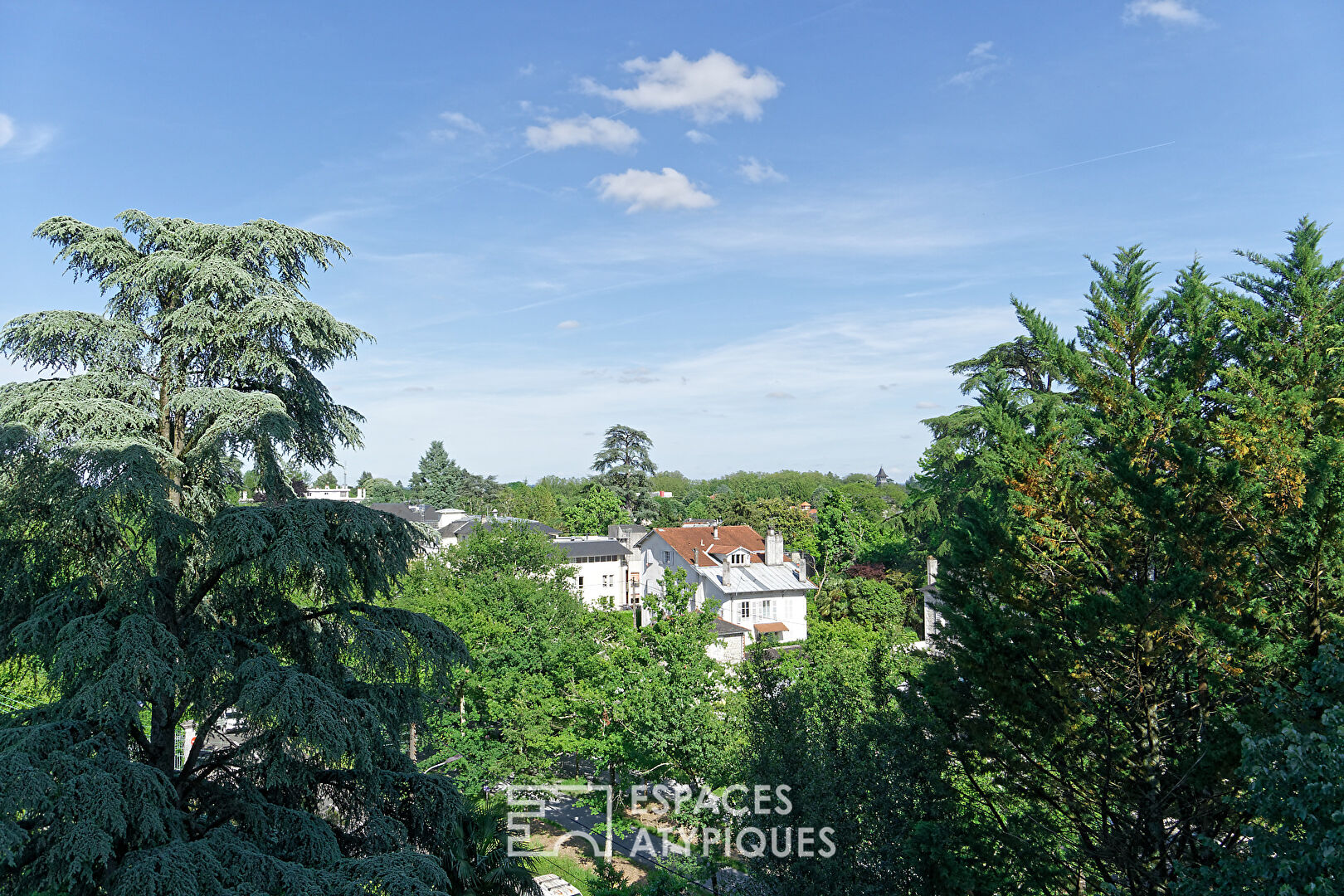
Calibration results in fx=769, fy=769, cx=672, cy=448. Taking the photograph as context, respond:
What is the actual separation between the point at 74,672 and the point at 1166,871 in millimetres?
12256

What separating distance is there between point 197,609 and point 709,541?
42263 mm

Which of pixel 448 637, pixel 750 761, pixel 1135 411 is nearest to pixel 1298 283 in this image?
pixel 1135 411

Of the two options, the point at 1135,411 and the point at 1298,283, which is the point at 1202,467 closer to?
the point at 1135,411

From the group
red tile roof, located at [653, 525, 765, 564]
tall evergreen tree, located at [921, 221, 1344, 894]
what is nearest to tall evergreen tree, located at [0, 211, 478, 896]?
tall evergreen tree, located at [921, 221, 1344, 894]

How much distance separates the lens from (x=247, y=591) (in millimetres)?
9445

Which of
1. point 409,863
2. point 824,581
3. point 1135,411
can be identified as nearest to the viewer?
point 409,863

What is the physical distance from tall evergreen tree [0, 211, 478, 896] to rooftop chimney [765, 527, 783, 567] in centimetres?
3824

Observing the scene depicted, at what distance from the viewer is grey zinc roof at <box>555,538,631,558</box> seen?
51.1 metres

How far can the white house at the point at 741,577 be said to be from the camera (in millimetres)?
42469

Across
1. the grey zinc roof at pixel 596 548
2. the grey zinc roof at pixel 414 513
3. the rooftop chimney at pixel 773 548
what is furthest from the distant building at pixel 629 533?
the grey zinc roof at pixel 414 513

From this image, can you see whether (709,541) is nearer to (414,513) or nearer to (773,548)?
(773,548)
